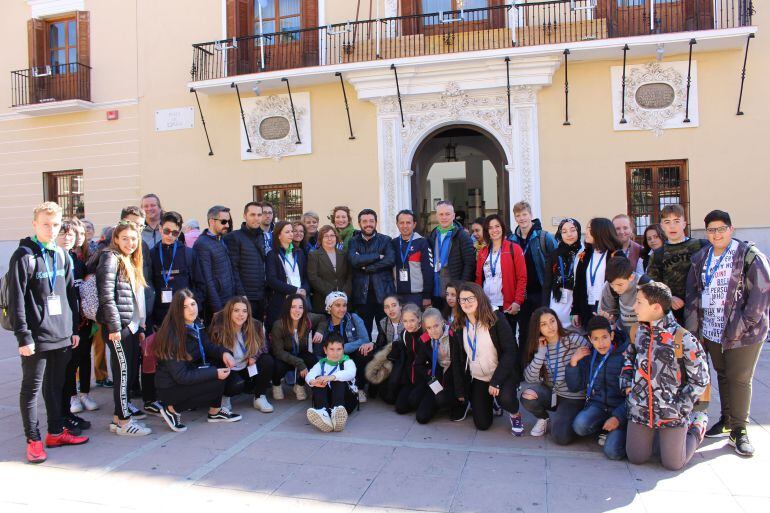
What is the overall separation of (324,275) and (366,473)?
288cm

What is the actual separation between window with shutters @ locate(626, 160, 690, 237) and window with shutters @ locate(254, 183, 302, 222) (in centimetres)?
660

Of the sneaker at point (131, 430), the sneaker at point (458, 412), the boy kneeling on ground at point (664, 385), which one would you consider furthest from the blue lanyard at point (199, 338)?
the boy kneeling on ground at point (664, 385)

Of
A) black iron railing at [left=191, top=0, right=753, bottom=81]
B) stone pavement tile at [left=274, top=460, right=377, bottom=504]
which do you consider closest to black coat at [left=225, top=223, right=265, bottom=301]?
stone pavement tile at [left=274, top=460, right=377, bottom=504]

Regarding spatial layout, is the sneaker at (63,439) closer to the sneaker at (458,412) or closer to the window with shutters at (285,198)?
the sneaker at (458,412)

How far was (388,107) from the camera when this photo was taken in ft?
39.2

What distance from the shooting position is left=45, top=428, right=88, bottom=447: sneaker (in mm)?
4562

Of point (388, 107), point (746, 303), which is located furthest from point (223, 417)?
point (388, 107)

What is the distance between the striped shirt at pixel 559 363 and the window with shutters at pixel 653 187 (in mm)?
7222

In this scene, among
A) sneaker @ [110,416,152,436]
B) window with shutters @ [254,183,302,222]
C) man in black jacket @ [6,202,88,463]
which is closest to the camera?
man in black jacket @ [6,202,88,463]

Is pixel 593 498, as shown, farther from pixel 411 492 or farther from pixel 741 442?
pixel 741 442

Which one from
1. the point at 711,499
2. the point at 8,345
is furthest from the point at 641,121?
the point at 8,345

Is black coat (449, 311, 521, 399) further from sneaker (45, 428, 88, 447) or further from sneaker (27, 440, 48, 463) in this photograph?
sneaker (27, 440, 48, 463)

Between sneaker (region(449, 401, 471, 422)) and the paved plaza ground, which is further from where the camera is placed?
sneaker (region(449, 401, 471, 422))

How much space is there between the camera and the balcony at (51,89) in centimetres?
1357
